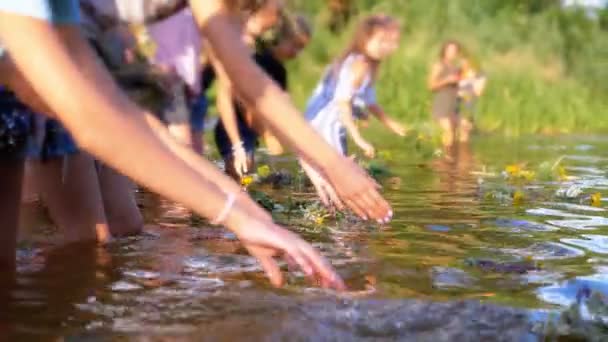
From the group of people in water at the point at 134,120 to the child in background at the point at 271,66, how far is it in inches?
16.8

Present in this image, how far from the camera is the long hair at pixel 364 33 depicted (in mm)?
8391

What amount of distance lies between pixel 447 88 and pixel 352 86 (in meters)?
7.88

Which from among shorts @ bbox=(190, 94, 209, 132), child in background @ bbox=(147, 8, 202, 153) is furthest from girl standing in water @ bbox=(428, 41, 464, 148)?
child in background @ bbox=(147, 8, 202, 153)

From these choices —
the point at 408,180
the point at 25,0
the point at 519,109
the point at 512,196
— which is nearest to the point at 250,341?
the point at 25,0

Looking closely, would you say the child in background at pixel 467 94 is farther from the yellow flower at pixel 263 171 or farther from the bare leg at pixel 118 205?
the bare leg at pixel 118 205

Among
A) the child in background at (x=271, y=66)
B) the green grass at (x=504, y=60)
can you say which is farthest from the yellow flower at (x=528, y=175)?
the green grass at (x=504, y=60)

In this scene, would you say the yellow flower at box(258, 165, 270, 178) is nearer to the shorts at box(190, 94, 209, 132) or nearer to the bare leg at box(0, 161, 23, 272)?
the shorts at box(190, 94, 209, 132)

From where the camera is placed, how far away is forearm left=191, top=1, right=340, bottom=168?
3.29m

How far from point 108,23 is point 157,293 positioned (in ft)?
4.77

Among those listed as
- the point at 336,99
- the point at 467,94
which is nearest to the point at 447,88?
the point at 467,94

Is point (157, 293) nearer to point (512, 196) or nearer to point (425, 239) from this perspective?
point (425, 239)

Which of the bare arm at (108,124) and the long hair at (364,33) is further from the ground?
the long hair at (364,33)

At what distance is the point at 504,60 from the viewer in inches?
853

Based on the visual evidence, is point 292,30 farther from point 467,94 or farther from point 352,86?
point 467,94
